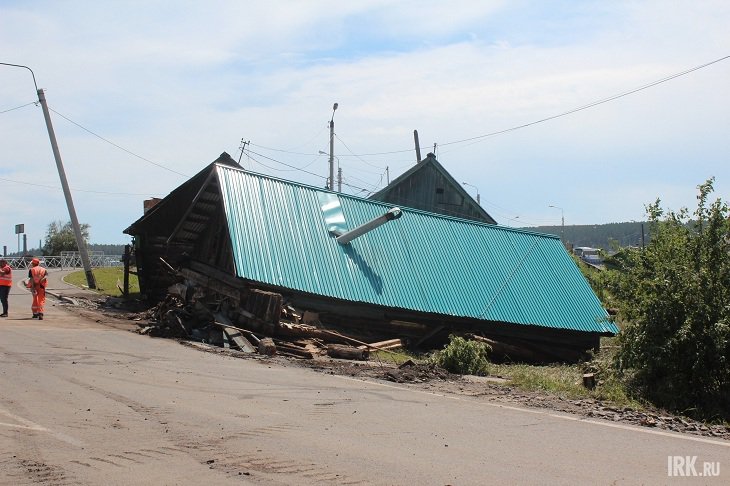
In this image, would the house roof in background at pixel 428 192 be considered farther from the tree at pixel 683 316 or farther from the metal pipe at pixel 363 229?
the tree at pixel 683 316

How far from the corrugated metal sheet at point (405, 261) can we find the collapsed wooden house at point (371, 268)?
0.04 m

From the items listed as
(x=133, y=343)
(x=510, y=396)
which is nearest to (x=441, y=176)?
(x=133, y=343)

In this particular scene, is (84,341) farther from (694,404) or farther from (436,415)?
(694,404)

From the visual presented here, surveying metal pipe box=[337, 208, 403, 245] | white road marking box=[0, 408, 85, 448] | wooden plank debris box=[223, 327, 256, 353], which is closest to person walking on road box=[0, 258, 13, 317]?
wooden plank debris box=[223, 327, 256, 353]

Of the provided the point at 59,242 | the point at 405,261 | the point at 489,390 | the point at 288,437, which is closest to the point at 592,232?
the point at 59,242

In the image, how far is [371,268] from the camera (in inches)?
889

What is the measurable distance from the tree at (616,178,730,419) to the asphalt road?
13.3 feet

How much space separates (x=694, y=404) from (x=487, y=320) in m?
9.57

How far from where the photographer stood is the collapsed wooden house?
2066 centimetres

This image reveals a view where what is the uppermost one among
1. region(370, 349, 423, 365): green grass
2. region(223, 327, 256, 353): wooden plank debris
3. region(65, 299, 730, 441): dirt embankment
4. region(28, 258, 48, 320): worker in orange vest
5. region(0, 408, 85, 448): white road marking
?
region(28, 258, 48, 320): worker in orange vest

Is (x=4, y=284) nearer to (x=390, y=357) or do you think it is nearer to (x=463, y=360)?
(x=390, y=357)

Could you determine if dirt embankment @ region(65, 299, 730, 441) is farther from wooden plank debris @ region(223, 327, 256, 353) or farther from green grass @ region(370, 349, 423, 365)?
green grass @ region(370, 349, 423, 365)

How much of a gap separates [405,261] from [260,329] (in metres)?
6.24

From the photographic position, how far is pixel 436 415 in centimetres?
1029
